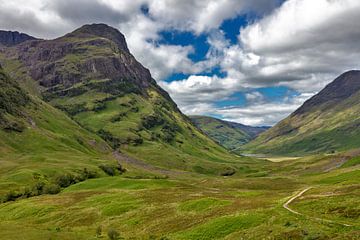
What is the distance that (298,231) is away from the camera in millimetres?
40125

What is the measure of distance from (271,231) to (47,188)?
415 ft

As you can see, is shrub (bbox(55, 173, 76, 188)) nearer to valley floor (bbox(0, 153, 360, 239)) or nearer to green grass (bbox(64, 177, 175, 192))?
green grass (bbox(64, 177, 175, 192))

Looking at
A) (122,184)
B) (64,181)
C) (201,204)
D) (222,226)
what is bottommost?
(222,226)

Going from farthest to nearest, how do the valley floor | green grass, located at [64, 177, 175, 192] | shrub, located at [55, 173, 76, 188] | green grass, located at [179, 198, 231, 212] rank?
shrub, located at [55, 173, 76, 188] < green grass, located at [64, 177, 175, 192] < green grass, located at [179, 198, 231, 212] < the valley floor

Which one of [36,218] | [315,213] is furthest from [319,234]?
[36,218]

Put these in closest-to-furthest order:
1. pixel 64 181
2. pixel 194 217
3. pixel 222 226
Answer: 1. pixel 222 226
2. pixel 194 217
3. pixel 64 181

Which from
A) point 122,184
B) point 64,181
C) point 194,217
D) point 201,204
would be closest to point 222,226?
point 194,217

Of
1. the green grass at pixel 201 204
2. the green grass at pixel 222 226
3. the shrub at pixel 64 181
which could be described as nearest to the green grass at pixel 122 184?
the shrub at pixel 64 181

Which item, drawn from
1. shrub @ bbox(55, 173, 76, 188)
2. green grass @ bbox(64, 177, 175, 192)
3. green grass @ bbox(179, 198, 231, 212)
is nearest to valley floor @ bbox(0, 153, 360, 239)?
green grass @ bbox(179, 198, 231, 212)

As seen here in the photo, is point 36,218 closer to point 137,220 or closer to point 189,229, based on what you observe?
point 137,220

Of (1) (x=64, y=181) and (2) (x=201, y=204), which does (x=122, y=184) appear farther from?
(2) (x=201, y=204)

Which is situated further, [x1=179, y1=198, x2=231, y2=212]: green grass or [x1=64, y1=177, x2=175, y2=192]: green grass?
[x1=64, y1=177, x2=175, y2=192]: green grass

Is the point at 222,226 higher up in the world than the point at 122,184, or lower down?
lower down

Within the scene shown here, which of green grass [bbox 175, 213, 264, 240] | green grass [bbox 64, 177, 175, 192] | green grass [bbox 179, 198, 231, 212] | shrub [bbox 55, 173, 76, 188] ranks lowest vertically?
green grass [bbox 175, 213, 264, 240]
